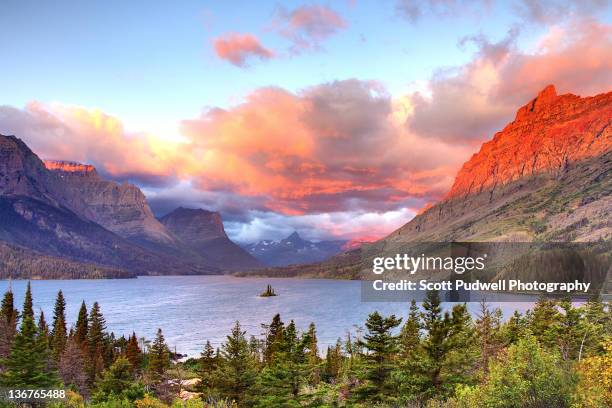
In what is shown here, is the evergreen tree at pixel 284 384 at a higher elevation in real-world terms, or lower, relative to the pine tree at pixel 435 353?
lower

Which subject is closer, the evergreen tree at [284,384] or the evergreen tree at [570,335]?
the evergreen tree at [284,384]

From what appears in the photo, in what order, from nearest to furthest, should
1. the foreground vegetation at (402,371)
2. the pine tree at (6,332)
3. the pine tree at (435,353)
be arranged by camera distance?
the foreground vegetation at (402,371), the pine tree at (435,353), the pine tree at (6,332)

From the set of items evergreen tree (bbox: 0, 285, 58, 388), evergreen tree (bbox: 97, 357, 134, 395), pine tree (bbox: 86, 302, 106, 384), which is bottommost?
pine tree (bbox: 86, 302, 106, 384)

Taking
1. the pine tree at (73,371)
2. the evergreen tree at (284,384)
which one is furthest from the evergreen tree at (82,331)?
the evergreen tree at (284,384)

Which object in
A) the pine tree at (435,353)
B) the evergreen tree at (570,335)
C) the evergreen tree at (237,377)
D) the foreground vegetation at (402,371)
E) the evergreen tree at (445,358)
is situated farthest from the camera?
the evergreen tree at (570,335)

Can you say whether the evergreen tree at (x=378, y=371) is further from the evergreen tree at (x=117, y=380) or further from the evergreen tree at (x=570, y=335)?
the evergreen tree at (x=570, y=335)

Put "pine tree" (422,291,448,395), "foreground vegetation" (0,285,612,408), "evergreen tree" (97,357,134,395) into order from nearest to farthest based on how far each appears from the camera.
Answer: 1. "foreground vegetation" (0,285,612,408)
2. "pine tree" (422,291,448,395)
3. "evergreen tree" (97,357,134,395)

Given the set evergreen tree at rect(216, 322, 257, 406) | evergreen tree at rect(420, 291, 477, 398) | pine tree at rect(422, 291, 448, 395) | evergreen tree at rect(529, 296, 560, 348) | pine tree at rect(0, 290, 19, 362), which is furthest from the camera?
pine tree at rect(0, 290, 19, 362)

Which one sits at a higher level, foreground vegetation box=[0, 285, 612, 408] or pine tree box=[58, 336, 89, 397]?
foreground vegetation box=[0, 285, 612, 408]

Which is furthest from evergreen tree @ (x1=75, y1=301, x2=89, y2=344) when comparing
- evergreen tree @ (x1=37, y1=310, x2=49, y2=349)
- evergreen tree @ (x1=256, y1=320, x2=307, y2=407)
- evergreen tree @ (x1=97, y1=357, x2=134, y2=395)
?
evergreen tree @ (x1=256, y1=320, x2=307, y2=407)

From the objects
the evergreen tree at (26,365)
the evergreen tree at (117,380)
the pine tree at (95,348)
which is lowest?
the pine tree at (95,348)

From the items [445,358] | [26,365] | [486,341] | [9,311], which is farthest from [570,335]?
[9,311]

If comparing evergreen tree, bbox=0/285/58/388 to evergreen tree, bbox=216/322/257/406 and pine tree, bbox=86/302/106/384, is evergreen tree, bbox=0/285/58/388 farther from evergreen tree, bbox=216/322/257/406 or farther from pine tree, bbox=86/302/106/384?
pine tree, bbox=86/302/106/384

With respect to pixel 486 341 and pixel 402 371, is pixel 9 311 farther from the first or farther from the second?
pixel 486 341
